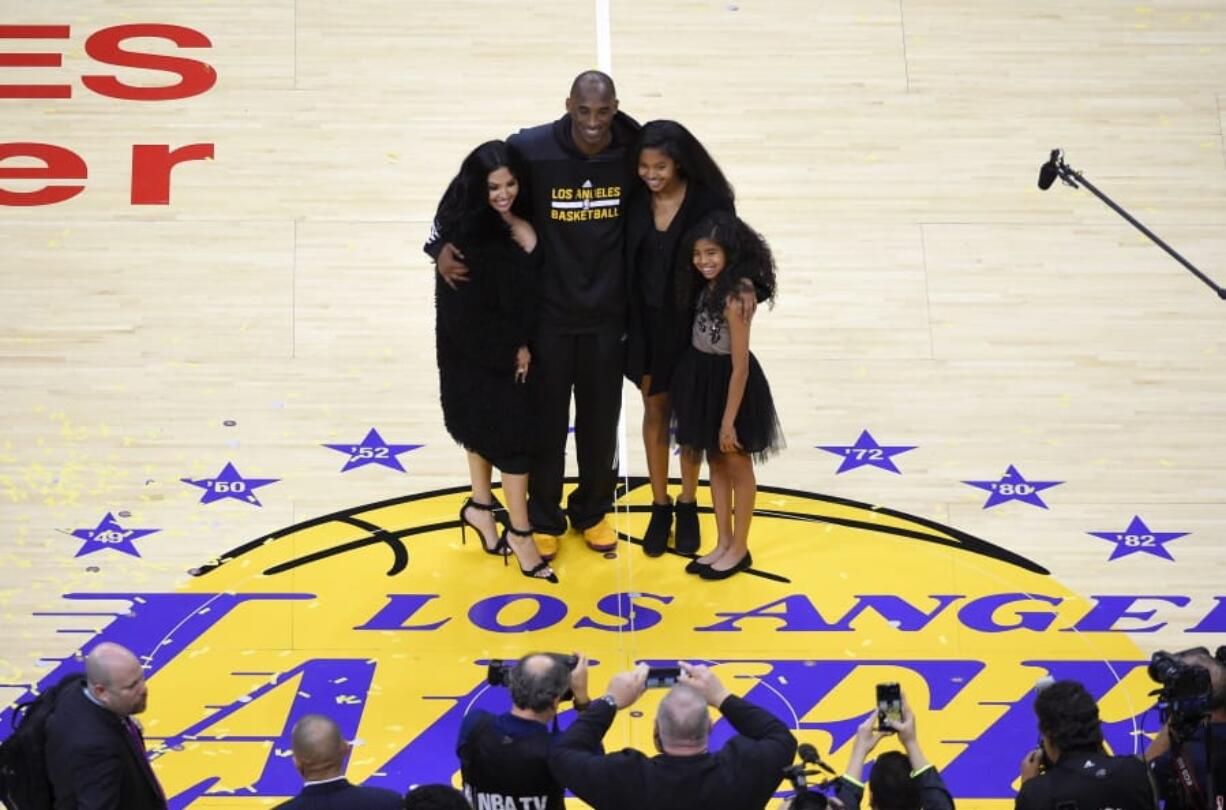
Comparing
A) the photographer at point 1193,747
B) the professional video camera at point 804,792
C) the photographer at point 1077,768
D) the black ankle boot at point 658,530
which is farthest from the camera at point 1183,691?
the black ankle boot at point 658,530

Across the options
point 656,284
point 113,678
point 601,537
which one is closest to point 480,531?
point 601,537

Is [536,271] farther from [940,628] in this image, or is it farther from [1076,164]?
[1076,164]

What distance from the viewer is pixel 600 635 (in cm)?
633

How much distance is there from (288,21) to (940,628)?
4382mm

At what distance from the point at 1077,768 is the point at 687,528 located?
7.79ft

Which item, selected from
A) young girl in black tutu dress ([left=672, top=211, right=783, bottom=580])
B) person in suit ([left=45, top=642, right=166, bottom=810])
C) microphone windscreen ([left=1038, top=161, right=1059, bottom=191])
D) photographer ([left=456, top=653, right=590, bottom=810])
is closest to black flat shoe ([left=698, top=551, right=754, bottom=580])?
young girl in black tutu dress ([left=672, top=211, right=783, bottom=580])

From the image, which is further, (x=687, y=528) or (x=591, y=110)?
(x=687, y=528)

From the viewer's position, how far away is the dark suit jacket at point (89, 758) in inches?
182

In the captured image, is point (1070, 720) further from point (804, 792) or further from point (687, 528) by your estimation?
point (687, 528)

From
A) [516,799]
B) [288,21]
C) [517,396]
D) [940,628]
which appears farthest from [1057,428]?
[288,21]

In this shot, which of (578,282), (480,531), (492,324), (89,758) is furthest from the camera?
(480,531)

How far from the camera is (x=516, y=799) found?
14.8 feet

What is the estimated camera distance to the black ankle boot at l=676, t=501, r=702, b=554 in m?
6.67

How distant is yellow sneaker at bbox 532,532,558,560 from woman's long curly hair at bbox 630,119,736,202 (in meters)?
1.37
